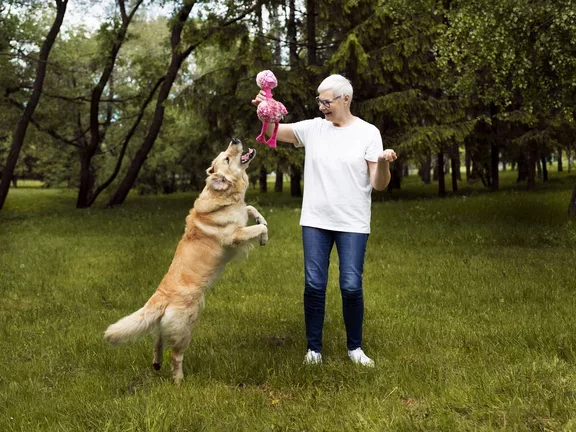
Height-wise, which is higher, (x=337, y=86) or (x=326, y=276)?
(x=337, y=86)

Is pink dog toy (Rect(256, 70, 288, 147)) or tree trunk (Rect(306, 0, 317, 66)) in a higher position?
tree trunk (Rect(306, 0, 317, 66))

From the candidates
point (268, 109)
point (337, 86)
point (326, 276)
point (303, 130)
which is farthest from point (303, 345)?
point (337, 86)

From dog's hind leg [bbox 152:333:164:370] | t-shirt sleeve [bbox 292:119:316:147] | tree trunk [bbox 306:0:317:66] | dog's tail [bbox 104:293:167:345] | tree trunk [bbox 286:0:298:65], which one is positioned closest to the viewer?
dog's tail [bbox 104:293:167:345]

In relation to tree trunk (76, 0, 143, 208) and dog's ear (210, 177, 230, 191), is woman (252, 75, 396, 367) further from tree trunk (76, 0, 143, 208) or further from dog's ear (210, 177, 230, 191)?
tree trunk (76, 0, 143, 208)

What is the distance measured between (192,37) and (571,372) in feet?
54.6

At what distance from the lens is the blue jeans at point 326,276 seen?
187 inches

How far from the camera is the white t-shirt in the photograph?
4.73 metres

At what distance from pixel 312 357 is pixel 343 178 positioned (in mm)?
1645

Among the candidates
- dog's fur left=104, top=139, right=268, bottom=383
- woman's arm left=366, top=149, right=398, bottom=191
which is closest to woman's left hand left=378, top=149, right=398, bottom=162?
woman's arm left=366, top=149, right=398, bottom=191

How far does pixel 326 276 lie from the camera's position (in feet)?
16.2

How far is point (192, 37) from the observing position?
18.3 meters

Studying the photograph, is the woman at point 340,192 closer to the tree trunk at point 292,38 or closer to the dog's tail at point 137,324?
the dog's tail at point 137,324

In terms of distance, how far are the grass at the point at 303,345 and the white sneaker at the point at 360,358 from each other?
0.12 metres

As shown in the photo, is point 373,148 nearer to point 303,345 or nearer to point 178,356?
point 303,345
